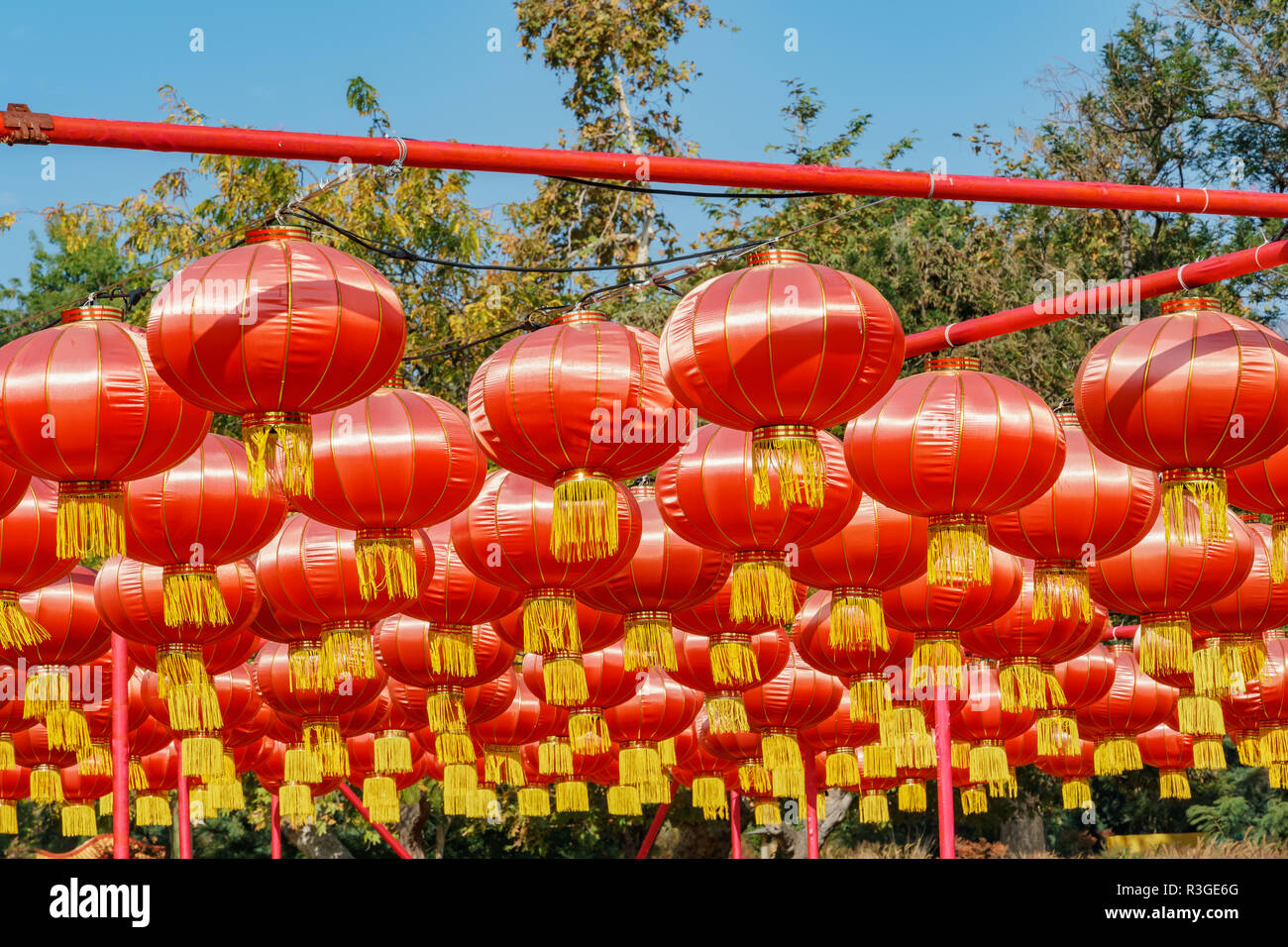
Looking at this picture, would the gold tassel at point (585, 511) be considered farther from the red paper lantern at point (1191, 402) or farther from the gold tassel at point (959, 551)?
the red paper lantern at point (1191, 402)

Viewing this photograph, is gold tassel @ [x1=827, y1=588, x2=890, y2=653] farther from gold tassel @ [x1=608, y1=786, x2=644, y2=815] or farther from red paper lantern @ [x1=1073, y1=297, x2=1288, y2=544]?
gold tassel @ [x1=608, y1=786, x2=644, y2=815]

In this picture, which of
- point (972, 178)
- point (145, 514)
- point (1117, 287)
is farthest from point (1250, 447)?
point (145, 514)

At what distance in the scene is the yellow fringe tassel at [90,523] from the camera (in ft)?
18.0

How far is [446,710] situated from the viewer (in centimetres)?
800

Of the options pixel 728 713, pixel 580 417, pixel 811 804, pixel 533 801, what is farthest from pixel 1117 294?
pixel 811 804

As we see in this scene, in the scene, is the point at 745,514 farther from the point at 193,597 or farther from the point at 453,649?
the point at 193,597

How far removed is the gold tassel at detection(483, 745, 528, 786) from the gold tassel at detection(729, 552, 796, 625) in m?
4.51

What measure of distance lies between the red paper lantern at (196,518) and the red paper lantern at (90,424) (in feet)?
2.37

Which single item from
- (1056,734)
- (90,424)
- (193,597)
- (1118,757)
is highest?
(90,424)

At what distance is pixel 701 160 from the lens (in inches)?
205

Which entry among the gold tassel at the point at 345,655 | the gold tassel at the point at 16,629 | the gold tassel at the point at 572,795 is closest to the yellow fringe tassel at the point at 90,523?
the gold tassel at the point at 16,629

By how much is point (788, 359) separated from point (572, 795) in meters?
5.15
